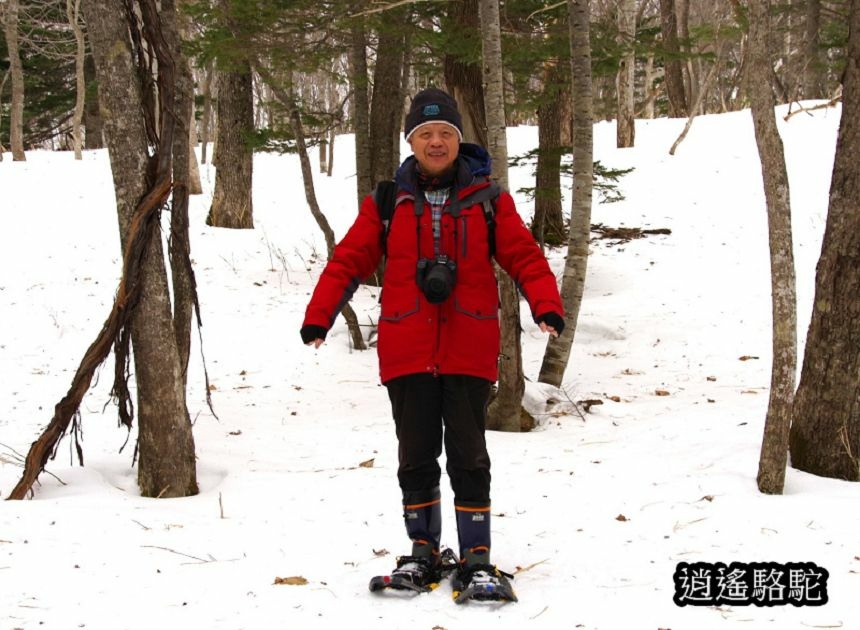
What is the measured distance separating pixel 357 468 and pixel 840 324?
10.6 feet

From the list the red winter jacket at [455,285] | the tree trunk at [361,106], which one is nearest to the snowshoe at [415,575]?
the red winter jacket at [455,285]

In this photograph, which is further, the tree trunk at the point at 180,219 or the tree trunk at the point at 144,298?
the tree trunk at the point at 180,219

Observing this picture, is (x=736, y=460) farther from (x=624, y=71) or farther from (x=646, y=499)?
(x=624, y=71)

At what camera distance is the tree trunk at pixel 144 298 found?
437cm

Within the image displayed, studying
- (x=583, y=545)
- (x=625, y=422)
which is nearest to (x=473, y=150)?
(x=583, y=545)

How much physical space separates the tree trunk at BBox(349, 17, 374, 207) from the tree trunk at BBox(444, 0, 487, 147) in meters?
1.55

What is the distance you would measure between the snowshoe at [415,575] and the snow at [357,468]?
0.19ft

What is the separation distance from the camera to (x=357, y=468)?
5.45 metres

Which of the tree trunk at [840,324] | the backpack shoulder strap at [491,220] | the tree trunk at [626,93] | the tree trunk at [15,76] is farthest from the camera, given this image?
the tree trunk at [15,76]

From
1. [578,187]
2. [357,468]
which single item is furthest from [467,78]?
[357,468]

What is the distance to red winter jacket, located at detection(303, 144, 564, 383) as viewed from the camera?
3.32 metres

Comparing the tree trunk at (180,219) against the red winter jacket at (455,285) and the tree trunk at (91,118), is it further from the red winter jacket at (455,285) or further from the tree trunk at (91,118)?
the tree trunk at (91,118)

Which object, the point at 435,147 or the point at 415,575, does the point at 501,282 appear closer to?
the point at 435,147

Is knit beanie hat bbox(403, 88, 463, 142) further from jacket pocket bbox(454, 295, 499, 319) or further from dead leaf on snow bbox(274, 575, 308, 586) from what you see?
dead leaf on snow bbox(274, 575, 308, 586)
